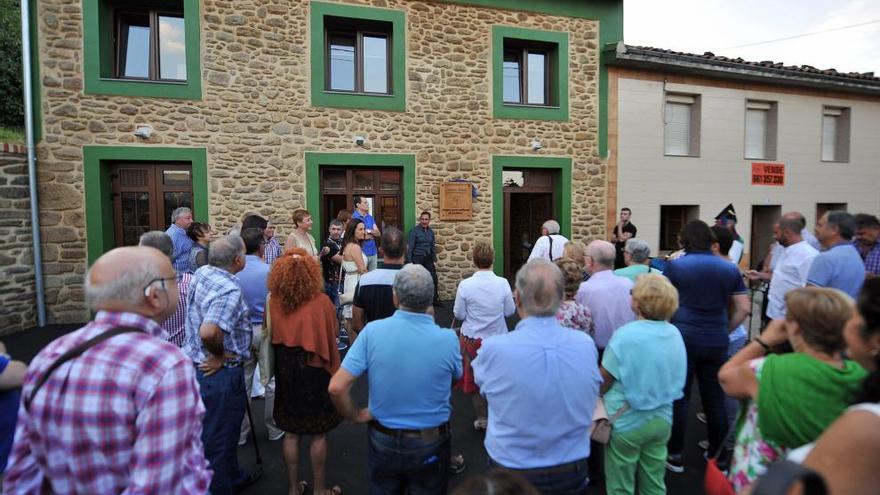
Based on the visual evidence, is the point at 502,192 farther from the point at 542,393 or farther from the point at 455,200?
the point at 542,393

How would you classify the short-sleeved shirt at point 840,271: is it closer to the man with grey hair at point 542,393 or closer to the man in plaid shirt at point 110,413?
the man with grey hair at point 542,393

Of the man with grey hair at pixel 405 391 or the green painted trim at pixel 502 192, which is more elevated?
the green painted trim at pixel 502 192

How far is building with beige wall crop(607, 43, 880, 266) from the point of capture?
10.0 m

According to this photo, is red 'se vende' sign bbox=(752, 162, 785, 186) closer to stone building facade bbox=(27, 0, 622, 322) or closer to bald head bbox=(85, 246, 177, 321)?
stone building facade bbox=(27, 0, 622, 322)

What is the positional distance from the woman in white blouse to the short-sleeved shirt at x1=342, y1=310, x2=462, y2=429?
1.40 metres

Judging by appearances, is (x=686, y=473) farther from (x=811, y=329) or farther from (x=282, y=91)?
(x=282, y=91)

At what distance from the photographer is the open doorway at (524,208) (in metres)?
9.66

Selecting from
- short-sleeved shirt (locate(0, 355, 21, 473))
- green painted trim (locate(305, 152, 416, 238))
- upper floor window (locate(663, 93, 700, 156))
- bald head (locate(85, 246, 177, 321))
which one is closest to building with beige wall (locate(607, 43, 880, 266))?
upper floor window (locate(663, 93, 700, 156))

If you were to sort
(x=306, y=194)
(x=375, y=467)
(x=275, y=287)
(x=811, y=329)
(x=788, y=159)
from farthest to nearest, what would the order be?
(x=788, y=159)
(x=306, y=194)
(x=275, y=287)
(x=375, y=467)
(x=811, y=329)

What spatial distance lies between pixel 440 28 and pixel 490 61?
1132 mm

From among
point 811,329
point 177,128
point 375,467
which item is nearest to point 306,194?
point 177,128

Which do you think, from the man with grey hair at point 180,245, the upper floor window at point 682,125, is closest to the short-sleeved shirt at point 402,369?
the man with grey hair at point 180,245

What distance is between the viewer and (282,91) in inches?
316

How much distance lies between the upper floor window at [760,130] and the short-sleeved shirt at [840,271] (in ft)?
28.8
